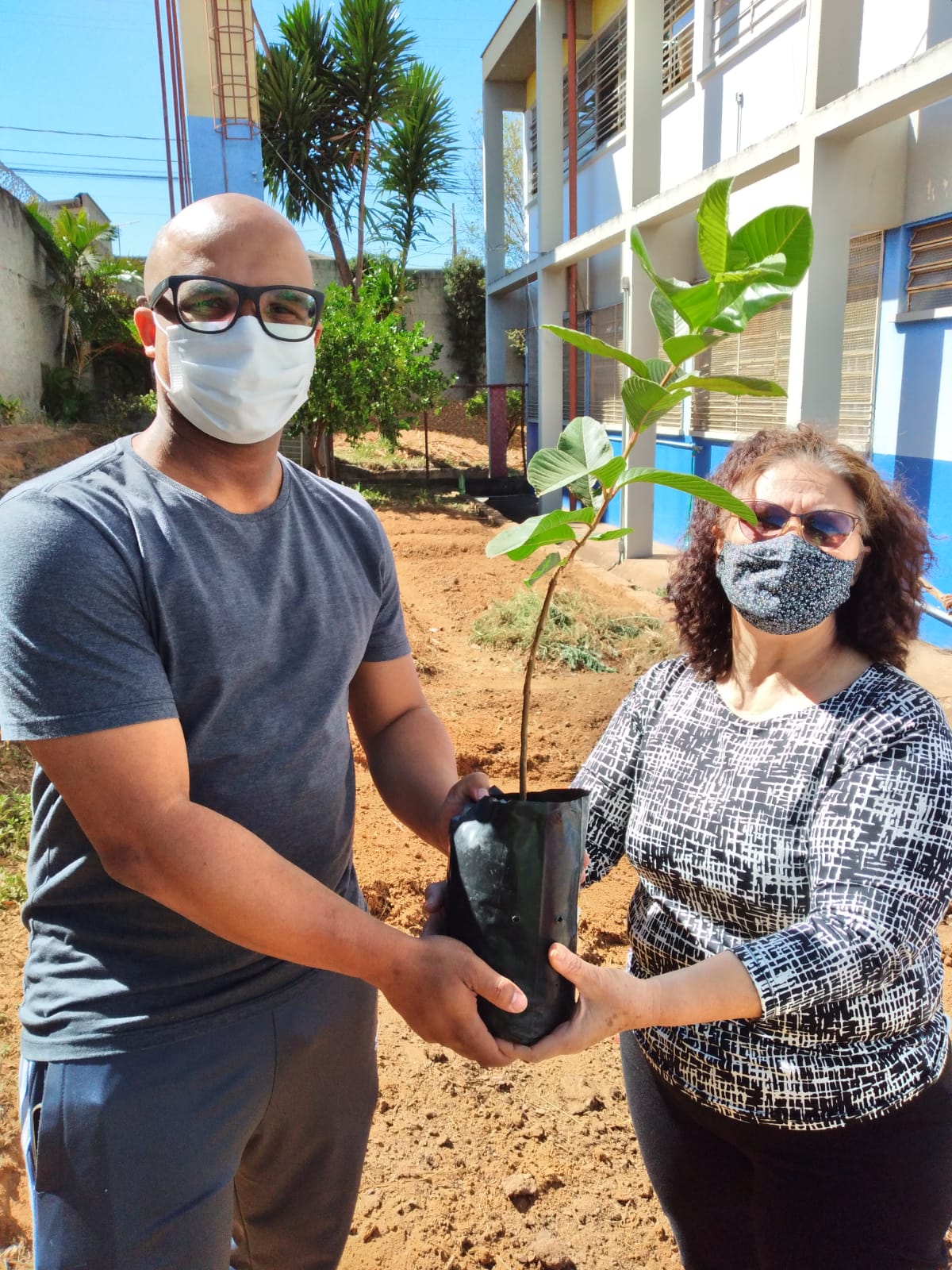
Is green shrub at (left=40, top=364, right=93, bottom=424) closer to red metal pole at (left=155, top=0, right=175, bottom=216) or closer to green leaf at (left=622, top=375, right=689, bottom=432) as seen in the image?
red metal pole at (left=155, top=0, right=175, bottom=216)

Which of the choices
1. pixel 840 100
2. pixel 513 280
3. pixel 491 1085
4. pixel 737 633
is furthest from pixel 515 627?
pixel 513 280

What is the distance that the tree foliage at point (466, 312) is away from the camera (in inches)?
813

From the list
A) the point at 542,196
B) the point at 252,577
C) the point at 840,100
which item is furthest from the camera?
the point at 542,196

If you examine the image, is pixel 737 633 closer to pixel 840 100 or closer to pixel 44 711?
pixel 44 711

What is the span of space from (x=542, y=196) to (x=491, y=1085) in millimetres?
11301

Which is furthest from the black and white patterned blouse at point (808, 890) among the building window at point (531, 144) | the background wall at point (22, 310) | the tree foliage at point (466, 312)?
the tree foliage at point (466, 312)

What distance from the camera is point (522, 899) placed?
1.26 meters

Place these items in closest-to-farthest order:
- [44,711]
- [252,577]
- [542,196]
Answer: [44,711]
[252,577]
[542,196]

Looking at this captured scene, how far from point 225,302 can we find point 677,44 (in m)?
10.1

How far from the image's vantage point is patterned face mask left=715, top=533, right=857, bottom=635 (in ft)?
4.96

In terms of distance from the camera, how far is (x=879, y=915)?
1.27m

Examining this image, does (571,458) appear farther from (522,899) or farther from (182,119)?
(182,119)

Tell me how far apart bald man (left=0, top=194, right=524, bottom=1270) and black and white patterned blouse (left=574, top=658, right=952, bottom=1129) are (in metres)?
0.38

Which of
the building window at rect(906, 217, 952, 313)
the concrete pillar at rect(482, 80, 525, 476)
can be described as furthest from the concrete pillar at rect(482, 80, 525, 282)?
the building window at rect(906, 217, 952, 313)
